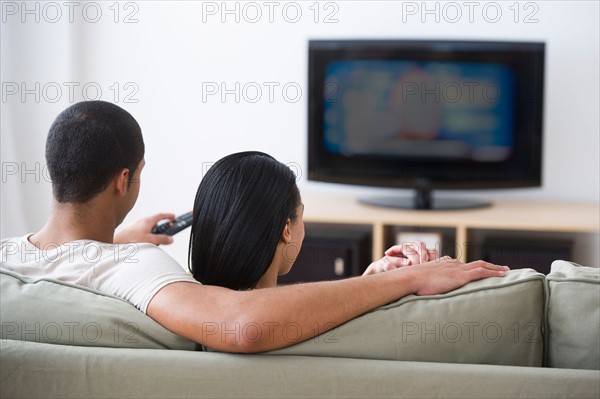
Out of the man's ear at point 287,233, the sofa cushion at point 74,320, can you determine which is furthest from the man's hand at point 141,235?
the sofa cushion at point 74,320

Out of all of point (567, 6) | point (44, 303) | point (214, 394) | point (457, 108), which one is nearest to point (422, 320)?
point (214, 394)

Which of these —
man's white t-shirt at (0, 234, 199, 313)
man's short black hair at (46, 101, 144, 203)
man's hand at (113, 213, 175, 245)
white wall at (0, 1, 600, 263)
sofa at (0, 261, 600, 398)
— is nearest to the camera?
sofa at (0, 261, 600, 398)

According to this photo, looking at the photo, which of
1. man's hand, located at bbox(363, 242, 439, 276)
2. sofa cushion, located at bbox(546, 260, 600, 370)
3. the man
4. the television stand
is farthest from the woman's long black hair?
the television stand

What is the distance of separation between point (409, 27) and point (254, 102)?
2.87ft

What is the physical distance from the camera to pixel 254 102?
4523 mm

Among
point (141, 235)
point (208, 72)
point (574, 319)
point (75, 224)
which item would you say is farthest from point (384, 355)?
point (208, 72)

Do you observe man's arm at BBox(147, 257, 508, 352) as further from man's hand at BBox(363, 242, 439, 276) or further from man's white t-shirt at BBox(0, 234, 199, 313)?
man's hand at BBox(363, 242, 439, 276)

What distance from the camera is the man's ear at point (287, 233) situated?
1650 mm

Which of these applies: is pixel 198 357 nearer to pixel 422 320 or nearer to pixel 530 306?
pixel 422 320

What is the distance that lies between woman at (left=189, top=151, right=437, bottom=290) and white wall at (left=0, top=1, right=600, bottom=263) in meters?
2.83

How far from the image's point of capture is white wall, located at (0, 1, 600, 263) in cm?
421

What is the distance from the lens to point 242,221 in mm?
1600

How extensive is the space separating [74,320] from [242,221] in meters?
0.37

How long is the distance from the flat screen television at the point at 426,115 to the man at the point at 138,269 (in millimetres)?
2382
